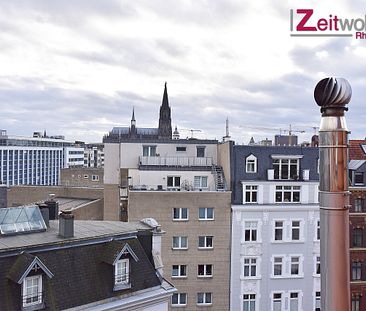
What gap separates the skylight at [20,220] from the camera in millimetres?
16484

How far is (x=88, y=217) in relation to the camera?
34.0 metres

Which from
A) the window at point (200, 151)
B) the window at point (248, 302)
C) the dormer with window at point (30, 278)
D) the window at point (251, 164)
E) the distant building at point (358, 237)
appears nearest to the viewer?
the dormer with window at point (30, 278)

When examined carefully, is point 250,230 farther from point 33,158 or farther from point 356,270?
point 33,158

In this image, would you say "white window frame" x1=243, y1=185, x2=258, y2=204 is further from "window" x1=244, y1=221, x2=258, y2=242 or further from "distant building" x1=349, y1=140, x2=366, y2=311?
"distant building" x1=349, y1=140, x2=366, y2=311

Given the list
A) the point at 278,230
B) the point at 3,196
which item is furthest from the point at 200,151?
the point at 3,196

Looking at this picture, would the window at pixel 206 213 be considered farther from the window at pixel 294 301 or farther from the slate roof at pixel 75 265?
the slate roof at pixel 75 265

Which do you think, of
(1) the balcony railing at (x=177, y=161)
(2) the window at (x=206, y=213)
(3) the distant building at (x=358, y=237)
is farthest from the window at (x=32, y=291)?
(3) the distant building at (x=358, y=237)

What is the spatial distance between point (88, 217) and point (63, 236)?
17654 mm

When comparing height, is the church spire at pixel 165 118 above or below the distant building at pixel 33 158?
above

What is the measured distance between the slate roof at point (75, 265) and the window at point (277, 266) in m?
14.2

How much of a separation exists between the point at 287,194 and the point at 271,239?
3477 mm

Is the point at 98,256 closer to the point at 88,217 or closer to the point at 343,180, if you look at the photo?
the point at 343,180

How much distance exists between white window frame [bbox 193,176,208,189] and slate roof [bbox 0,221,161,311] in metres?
13.8

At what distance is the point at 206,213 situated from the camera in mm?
29578
